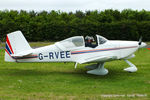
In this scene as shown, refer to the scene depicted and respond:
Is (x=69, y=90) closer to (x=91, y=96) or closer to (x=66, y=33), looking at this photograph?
(x=91, y=96)

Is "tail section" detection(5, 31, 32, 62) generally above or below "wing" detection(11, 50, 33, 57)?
above

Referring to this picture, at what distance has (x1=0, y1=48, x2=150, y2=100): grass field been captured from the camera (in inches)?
282

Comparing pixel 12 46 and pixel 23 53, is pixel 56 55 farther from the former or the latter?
pixel 12 46

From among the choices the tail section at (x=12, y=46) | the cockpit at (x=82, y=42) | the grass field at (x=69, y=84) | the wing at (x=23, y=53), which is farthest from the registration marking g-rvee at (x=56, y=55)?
the tail section at (x=12, y=46)

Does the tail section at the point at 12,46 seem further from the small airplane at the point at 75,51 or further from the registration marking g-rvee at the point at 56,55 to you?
the registration marking g-rvee at the point at 56,55

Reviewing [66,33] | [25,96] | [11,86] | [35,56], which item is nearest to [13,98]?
[25,96]

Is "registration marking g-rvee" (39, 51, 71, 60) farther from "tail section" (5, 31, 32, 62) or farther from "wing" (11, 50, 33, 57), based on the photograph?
"tail section" (5, 31, 32, 62)

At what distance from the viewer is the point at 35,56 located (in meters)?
10.5

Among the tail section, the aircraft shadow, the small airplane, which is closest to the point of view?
the aircraft shadow

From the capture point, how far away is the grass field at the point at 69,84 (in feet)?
23.5

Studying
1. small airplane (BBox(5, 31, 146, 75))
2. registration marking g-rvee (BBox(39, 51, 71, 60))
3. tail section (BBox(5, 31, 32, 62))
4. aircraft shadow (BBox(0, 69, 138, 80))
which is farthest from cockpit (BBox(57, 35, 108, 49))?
tail section (BBox(5, 31, 32, 62))

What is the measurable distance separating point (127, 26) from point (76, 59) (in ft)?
66.6

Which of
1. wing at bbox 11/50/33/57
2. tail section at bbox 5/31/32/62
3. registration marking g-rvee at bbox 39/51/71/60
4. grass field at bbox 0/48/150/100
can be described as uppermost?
tail section at bbox 5/31/32/62

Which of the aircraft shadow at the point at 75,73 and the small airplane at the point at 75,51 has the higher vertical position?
the small airplane at the point at 75,51
